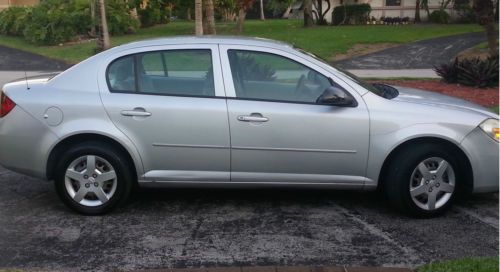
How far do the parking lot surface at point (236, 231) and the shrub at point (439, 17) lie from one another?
30.0 meters

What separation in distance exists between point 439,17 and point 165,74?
31.3 m

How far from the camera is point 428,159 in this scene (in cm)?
512

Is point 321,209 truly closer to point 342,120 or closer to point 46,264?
point 342,120

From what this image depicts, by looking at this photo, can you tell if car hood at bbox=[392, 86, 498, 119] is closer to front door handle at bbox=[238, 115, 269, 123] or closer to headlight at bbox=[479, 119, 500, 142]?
headlight at bbox=[479, 119, 500, 142]

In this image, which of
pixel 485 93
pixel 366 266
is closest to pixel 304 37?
pixel 485 93

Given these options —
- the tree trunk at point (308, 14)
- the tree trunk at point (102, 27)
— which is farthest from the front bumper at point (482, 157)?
the tree trunk at point (308, 14)

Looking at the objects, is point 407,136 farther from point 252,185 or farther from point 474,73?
point 474,73

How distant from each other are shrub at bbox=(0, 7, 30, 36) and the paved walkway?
16.8 metres

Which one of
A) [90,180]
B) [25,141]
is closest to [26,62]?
[25,141]

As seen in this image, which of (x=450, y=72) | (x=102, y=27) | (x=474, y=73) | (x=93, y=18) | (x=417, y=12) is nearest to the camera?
(x=474, y=73)

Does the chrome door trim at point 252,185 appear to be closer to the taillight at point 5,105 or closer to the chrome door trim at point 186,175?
the chrome door trim at point 186,175

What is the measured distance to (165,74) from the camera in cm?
543

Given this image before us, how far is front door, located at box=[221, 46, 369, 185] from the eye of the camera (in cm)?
509

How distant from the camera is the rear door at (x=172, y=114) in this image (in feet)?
16.9
